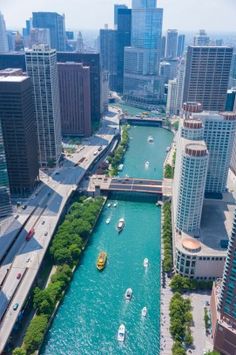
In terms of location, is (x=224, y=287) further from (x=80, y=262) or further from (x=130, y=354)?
(x=80, y=262)

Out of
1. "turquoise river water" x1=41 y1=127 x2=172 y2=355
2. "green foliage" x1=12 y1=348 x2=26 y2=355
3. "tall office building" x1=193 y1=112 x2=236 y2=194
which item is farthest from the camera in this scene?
"tall office building" x1=193 y1=112 x2=236 y2=194

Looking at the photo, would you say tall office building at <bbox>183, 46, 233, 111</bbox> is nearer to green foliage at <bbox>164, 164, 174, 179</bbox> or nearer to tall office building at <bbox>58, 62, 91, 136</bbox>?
green foliage at <bbox>164, 164, 174, 179</bbox>

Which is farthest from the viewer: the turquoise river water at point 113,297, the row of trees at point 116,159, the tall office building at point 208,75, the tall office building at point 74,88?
the tall office building at point 74,88

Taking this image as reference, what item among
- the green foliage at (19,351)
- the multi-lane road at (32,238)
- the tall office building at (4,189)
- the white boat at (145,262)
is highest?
the tall office building at (4,189)

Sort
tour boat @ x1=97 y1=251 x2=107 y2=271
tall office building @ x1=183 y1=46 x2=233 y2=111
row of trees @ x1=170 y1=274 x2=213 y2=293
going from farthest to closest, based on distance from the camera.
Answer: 1. tall office building @ x1=183 y1=46 x2=233 y2=111
2. tour boat @ x1=97 y1=251 x2=107 y2=271
3. row of trees @ x1=170 y1=274 x2=213 y2=293

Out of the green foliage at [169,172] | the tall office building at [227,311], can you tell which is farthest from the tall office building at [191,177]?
the green foliage at [169,172]

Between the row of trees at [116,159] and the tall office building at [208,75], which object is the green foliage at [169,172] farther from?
the tall office building at [208,75]

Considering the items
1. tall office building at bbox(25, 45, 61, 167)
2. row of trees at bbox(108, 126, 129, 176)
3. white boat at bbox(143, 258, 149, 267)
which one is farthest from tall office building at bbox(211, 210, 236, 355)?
tall office building at bbox(25, 45, 61, 167)

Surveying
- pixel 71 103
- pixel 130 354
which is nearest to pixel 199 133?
pixel 130 354
